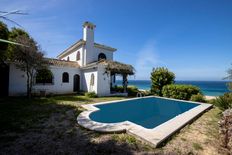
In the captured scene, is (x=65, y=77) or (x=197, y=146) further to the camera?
(x=65, y=77)

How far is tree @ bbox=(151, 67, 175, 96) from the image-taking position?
18484 millimetres

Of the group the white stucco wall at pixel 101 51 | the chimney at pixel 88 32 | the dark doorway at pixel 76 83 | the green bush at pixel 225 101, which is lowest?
the green bush at pixel 225 101

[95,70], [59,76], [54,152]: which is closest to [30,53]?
[59,76]

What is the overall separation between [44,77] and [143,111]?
12800 mm

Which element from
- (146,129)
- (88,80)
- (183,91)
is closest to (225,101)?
(183,91)

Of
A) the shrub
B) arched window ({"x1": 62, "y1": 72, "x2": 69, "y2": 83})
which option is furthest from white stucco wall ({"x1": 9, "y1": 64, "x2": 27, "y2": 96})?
the shrub

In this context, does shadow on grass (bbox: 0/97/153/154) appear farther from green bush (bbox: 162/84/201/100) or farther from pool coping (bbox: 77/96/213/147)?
green bush (bbox: 162/84/201/100)

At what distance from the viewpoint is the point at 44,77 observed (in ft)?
56.5

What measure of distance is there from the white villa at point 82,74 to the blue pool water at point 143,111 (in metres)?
6.02

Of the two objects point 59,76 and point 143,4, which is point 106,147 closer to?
point 143,4

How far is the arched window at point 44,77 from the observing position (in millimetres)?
16881

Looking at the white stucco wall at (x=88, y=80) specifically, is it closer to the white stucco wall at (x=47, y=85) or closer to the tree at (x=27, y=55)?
the white stucco wall at (x=47, y=85)

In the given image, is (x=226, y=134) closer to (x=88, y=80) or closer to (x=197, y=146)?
(x=197, y=146)

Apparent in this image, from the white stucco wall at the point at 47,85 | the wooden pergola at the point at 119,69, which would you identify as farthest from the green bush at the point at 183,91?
the white stucco wall at the point at 47,85
